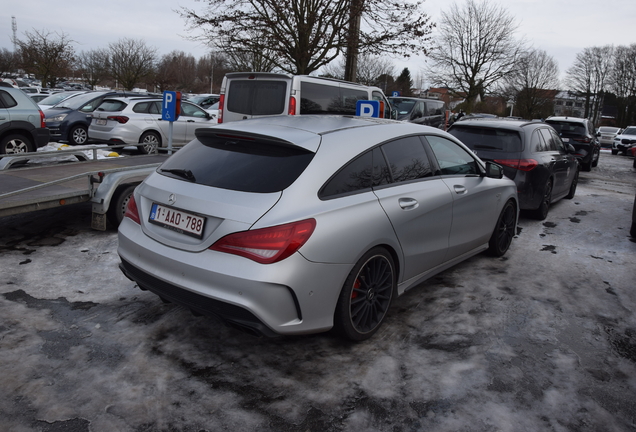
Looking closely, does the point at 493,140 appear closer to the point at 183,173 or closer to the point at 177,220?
the point at 183,173

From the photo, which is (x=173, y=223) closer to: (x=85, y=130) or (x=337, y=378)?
(x=337, y=378)

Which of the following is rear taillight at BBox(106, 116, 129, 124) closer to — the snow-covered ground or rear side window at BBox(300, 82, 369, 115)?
rear side window at BBox(300, 82, 369, 115)

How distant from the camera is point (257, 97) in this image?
32.4 ft

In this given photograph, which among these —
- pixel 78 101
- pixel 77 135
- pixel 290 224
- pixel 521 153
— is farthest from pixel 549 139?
pixel 78 101

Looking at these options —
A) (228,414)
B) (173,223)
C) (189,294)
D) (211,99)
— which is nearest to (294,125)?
(173,223)

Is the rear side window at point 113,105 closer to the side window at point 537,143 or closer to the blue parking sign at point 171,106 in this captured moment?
the blue parking sign at point 171,106

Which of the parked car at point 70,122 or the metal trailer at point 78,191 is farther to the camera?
the parked car at point 70,122

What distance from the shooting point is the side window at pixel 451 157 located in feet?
15.2

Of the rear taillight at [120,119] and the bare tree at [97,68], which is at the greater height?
the bare tree at [97,68]

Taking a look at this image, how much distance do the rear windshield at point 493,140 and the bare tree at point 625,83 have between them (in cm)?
5808

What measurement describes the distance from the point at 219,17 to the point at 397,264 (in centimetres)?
1369

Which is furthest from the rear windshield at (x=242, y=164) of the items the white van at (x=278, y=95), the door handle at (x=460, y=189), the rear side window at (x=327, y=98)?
the rear side window at (x=327, y=98)

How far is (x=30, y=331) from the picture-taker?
12.0 feet

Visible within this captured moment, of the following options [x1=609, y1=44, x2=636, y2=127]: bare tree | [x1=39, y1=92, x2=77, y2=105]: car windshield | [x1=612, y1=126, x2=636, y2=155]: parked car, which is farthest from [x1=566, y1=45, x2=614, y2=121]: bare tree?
[x1=39, y1=92, x2=77, y2=105]: car windshield
